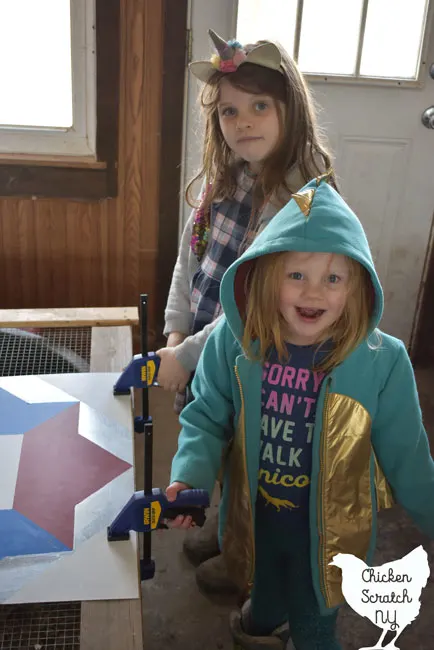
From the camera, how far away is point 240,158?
134 cm

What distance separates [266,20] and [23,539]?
184 cm

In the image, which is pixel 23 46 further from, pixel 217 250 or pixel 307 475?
pixel 307 475

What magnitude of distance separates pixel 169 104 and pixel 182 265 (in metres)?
0.90

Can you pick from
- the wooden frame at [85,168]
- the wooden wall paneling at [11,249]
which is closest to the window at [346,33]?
the wooden frame at [85,168]

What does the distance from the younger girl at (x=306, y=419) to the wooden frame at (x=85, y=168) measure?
1.30 metres

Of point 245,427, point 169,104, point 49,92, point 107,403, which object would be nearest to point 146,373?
point 107,403

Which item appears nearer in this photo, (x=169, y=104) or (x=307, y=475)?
(x=307, y=475)

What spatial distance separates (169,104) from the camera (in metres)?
2.14

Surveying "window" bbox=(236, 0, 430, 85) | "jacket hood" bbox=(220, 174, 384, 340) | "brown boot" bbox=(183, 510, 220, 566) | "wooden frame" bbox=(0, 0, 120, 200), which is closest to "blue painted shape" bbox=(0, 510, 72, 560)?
"jacket hood" bbox=(220, 174, 384, 340)

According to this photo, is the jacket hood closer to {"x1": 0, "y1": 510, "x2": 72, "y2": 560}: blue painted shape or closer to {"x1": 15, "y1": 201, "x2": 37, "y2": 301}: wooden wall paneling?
{"x1": 0, "y1": 510, "x2": 72, "y2": 560}: blue painted shape

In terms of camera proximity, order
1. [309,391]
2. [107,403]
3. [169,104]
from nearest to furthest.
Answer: [309,391] < [107,403] < [169,104]

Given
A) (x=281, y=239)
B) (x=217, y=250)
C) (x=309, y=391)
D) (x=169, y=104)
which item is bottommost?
(x=309, y=391)

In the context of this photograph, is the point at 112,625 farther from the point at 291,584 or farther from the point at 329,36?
the point at 329,36

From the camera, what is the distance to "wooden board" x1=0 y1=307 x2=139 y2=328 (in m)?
1.51
